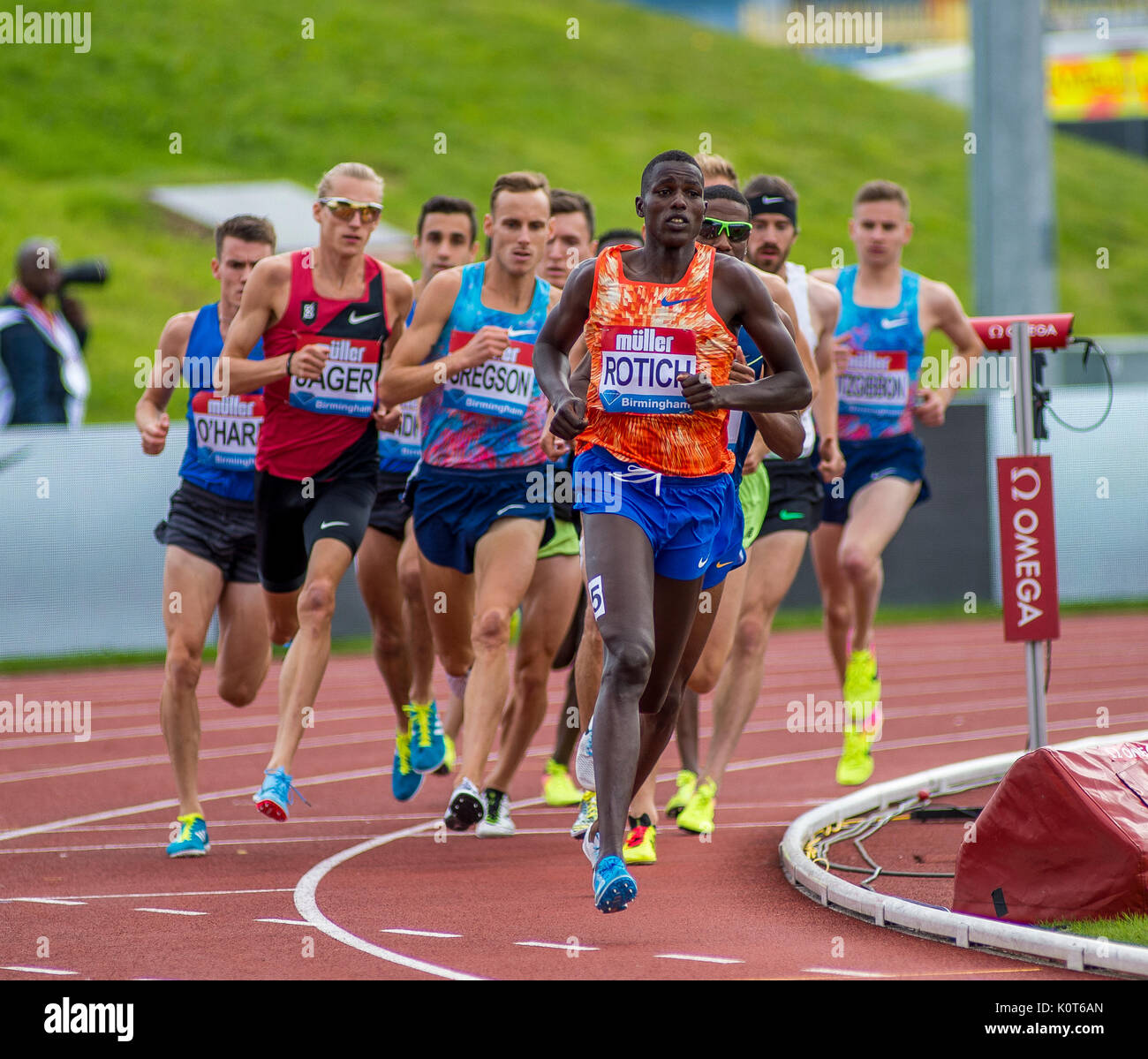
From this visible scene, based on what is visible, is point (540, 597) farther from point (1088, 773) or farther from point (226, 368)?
point (1088, 773)

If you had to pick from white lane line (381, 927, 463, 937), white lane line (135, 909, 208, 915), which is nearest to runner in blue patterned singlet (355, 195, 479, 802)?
white lane line (135, 909, 208, 915)

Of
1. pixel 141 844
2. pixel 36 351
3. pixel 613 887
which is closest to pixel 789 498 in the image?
pixel 141 844

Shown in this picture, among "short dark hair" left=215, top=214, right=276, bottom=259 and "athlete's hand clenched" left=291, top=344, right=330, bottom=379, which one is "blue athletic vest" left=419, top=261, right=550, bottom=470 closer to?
"athlete's hand clenched" left=291, top=344, right=330, bottom=379

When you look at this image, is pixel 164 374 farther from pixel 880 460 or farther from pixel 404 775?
pixel 880 460

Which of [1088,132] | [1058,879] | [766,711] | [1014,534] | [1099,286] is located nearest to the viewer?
[1058,879]

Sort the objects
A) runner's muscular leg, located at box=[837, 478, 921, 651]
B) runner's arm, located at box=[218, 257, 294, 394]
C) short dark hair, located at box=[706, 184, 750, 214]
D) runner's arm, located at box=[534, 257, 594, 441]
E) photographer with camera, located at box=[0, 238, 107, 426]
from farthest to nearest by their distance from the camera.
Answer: photographer with camera, located at box=[0, 238, 107, 426]
runner's muscular leg, located at box=[837, 478, 921, 651]
runner's arm, located at box=[218, 257, 294, 394]
short dark hair, located at box=[706, 184, 750, 214]
runner's arm, located at box=[534, 257, 594, 441]

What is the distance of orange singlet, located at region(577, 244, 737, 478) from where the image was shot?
5.84m

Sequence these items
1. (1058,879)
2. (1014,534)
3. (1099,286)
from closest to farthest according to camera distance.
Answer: (1058,879) < (1014,534) < (1099,286)

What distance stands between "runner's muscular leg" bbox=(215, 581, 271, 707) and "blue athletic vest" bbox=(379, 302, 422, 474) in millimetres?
1558

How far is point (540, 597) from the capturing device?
816 cm

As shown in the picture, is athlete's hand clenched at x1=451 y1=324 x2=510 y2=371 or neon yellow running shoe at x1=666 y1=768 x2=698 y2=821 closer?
athlete's hand clenched at x1=451 y1=324 x2=510 y2=371

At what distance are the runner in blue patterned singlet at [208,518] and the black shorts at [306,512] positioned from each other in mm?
179

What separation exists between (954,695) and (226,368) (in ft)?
24.0
